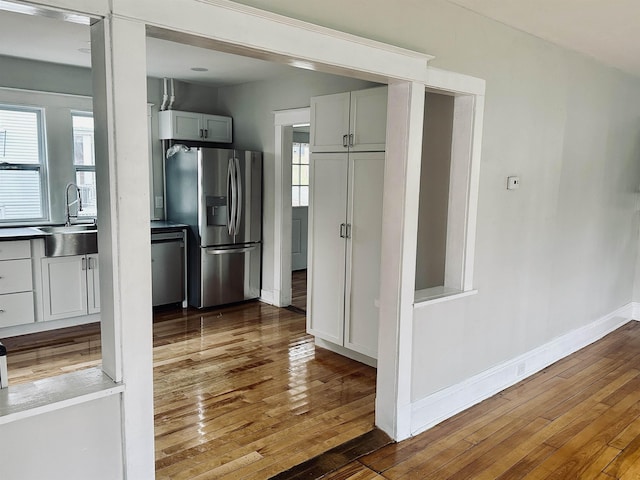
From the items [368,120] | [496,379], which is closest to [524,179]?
[368,120]

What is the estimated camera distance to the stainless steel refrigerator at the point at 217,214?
17.3 feet

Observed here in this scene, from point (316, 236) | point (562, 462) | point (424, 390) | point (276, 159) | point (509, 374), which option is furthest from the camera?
point (276, 159)

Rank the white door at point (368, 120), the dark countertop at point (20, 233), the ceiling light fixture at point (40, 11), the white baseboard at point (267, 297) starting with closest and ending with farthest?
the ceiling light fixture at point (40, 11) < the white door at point (368, 120) < the dark countertop at point (20, 233) < the white baseboard at point (267, 297)

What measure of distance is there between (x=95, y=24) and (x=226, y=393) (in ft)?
8.17

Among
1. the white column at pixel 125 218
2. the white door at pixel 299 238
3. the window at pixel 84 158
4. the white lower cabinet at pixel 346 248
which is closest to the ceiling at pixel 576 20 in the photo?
the white lower cabinet at pixel 346 248

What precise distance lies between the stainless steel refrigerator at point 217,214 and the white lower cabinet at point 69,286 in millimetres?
1074

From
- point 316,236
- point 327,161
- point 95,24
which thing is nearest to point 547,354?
point 316,236

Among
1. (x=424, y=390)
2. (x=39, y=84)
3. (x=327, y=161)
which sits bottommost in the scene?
(x=424, y=390)

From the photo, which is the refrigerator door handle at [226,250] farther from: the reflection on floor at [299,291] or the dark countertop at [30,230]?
the reflection on floor at [299,291]

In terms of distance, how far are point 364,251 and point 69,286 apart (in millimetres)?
2795

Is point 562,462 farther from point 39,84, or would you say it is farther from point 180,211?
point 39,84

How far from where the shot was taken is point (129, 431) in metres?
1.79

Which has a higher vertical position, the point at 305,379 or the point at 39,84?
the point at 39,84

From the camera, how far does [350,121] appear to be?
383cm
